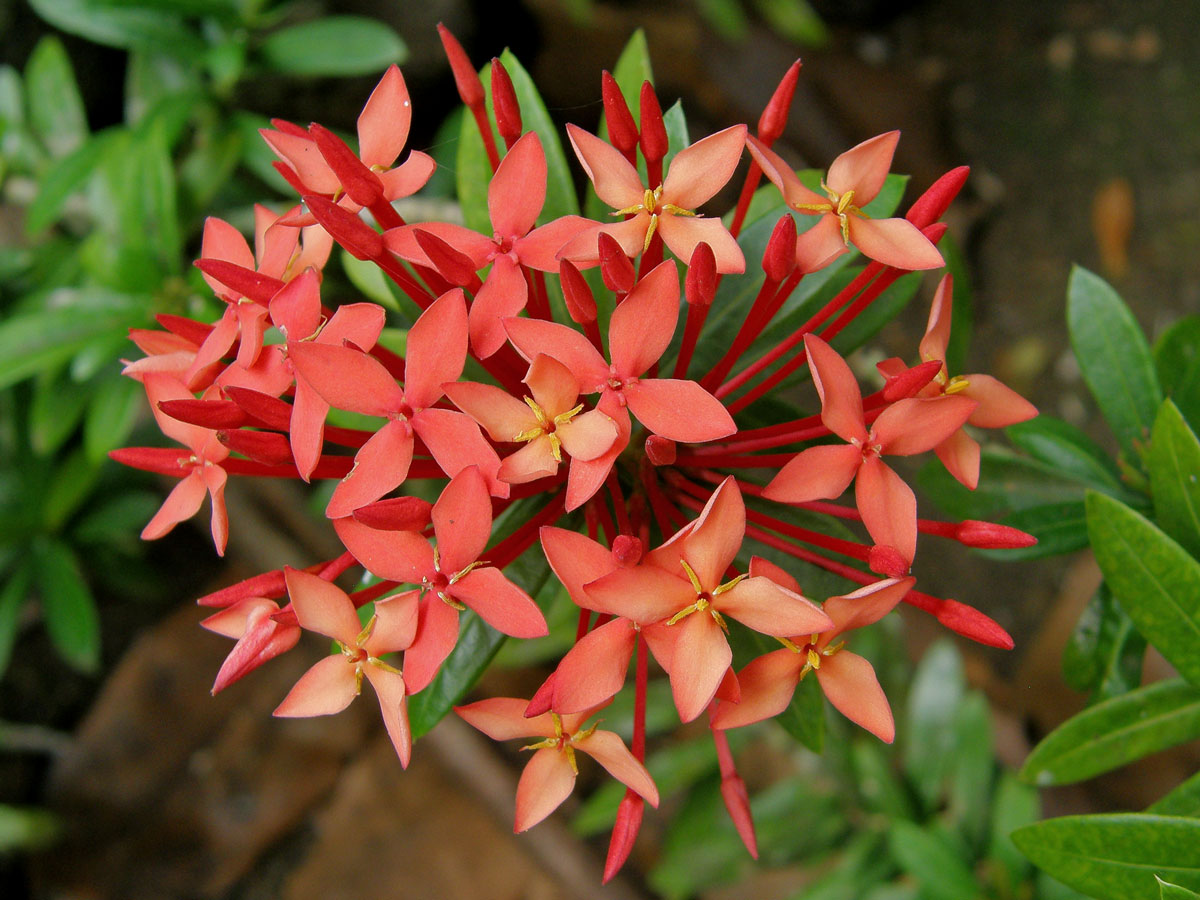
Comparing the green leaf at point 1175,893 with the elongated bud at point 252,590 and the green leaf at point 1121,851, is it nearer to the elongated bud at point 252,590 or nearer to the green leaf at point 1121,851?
the green leaf at point 1121,851

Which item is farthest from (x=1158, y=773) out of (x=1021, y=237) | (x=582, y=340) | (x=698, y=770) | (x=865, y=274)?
(x=582, y=340)

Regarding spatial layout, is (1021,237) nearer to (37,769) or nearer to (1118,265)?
(1118,265)

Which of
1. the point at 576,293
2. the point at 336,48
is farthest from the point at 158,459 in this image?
the point at 336,48

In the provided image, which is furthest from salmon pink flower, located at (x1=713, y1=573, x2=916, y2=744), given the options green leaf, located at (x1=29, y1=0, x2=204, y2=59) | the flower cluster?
green leaf, located at (x1=29, y1=0, x2=204, y2=59)

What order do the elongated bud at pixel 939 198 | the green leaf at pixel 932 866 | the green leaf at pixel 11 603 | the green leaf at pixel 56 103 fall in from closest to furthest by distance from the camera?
the elongated bud at pixel 939 198 < the green leaf at pixel 932 866 < the green leaf at pixel 56 103 < the green leaf at pixel 11 603

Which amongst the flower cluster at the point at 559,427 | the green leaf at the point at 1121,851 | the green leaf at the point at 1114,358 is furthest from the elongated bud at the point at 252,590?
the green leaf at the point at 1114,358

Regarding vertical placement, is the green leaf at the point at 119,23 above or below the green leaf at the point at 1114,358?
below

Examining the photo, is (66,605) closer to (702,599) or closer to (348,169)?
(348,169)
